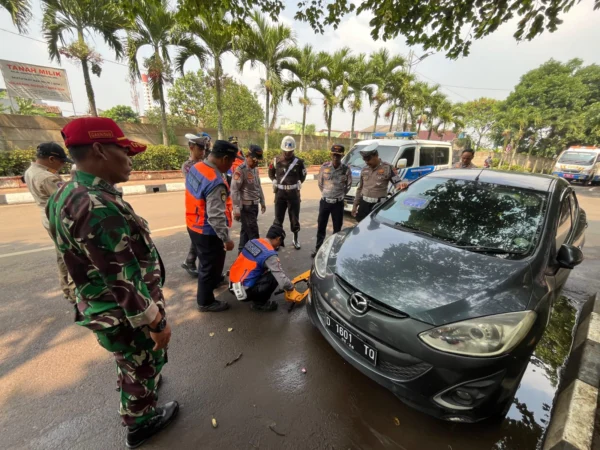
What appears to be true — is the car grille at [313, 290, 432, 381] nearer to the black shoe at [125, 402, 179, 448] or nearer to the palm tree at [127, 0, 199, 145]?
the black shoe at [125, 402, 179, 448]

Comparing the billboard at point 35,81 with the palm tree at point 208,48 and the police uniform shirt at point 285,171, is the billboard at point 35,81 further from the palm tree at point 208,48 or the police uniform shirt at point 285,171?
the police uniform shirt at point 285,171

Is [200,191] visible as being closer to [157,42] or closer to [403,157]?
[403,157]

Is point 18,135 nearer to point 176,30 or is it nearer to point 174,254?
point 176,30

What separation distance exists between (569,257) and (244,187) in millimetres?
3387

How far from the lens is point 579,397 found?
1.75 metres

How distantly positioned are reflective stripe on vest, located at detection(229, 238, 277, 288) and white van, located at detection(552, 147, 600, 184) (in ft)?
64.5

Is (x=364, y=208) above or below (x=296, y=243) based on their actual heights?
above

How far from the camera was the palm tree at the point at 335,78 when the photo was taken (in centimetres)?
1438

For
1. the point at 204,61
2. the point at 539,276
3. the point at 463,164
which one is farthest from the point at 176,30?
the point at 539,276

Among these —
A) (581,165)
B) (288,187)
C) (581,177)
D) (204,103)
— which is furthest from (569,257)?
(204,103)

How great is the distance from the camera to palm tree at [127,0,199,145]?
30.6ft

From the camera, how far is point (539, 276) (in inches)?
72.9

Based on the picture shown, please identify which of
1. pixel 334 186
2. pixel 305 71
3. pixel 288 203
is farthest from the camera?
pixel 305 71

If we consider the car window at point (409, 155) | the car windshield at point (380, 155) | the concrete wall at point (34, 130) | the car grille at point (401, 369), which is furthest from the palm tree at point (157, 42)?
the car grille at point (401, 369)
